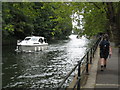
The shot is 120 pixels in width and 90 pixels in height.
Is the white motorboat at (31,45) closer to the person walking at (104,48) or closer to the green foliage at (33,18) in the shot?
the green foliage at (33,18)

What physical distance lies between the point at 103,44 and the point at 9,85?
18.2ft

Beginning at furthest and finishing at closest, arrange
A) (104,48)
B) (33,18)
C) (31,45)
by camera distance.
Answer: (31,45) < (33,18) < (104,48)

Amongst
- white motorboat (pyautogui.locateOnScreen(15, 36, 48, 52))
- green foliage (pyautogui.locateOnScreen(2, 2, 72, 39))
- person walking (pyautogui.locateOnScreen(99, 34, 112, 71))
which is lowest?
white motorboat (pyautogui.locateOnScreen(15, 36, 48, 52))

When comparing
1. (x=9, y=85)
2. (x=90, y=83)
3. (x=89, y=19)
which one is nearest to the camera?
(x=90, y=83)

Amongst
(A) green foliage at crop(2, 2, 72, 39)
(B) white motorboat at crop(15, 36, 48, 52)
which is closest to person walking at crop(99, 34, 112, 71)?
(A) green foliage at crop(2, 2, 72, 39)

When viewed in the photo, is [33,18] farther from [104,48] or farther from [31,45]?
[31,45]

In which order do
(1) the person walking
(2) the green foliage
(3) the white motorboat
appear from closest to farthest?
(2) the green foliage → (1) the person walking → (3) the white motorboat

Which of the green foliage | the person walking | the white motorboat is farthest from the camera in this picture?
the white motorboat

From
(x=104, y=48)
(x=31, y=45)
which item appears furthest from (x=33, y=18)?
(x=31, y=45)

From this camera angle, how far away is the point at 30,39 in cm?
3297

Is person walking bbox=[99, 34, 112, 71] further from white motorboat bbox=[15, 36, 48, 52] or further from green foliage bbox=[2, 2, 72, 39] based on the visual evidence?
white motorboat bbox=[15, 36, 48, 52]

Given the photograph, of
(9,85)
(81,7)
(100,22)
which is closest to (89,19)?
(100,22)

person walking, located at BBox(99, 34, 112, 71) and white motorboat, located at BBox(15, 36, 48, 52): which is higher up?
person walking, located at BBox(99, 34, 112, 71)

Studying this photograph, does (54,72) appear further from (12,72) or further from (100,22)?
(100,22)
